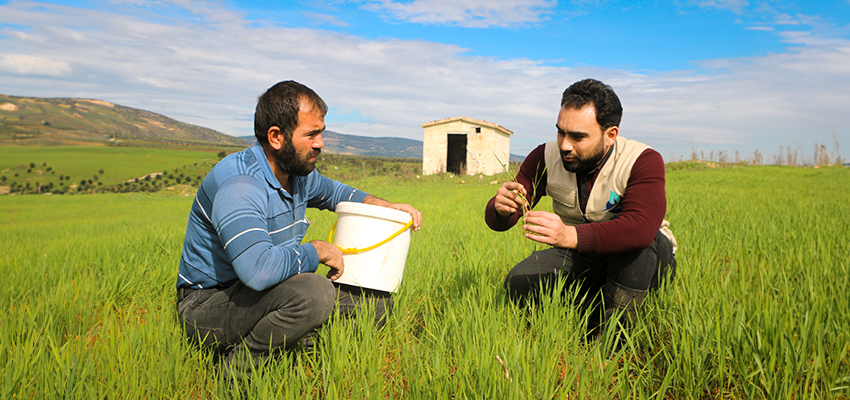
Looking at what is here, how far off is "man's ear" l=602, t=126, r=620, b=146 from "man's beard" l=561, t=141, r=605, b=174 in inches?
2.1

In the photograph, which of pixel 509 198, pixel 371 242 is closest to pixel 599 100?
pixel 509 198

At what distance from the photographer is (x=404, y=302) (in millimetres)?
2523

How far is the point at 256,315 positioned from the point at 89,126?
108m

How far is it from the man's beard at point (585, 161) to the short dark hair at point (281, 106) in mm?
1484

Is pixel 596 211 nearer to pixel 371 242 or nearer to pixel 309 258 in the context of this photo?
pixel 371 242

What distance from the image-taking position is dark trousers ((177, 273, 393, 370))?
1.97 m

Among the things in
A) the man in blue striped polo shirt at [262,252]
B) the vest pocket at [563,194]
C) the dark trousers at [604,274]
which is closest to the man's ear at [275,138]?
the man in blue striped polo shirt at [262,252]

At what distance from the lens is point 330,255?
2.21 metres

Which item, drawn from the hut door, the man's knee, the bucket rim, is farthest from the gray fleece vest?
the hut door

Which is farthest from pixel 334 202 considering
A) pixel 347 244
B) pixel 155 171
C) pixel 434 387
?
pixel 155 171

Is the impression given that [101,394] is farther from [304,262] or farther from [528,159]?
[528,159]

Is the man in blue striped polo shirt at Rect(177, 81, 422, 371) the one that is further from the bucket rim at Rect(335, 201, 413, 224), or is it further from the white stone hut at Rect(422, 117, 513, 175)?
the white stone hut at Rect(422, 117, 513, 175)

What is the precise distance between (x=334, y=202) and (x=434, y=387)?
5.15 ft

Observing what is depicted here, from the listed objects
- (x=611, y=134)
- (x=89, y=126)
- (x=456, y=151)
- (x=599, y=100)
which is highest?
(x=89, y=126)
